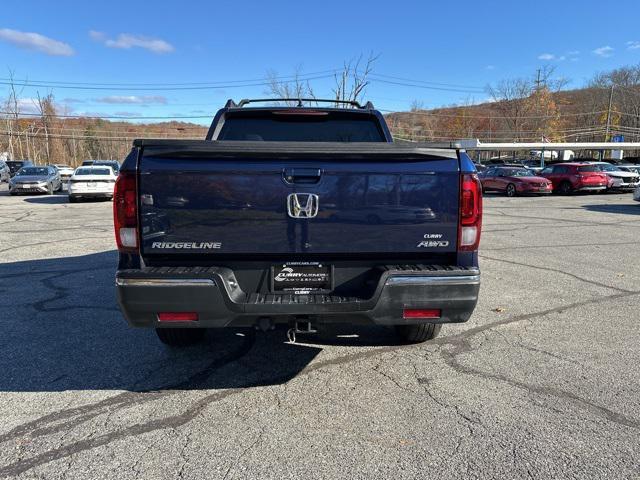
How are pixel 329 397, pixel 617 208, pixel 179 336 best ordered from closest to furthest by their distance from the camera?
1. pixel 329 397
2. pixel 179 336
3. pixel 617 208

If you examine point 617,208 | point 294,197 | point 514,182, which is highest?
point 294,197

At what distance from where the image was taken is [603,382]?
361cm

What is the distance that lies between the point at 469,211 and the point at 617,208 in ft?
57.6

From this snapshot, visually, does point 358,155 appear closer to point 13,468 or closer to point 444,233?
point 444,233

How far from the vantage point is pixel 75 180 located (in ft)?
64.5

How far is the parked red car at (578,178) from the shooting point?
23.7 metres

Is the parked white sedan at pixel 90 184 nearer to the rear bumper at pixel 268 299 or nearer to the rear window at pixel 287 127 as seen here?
the rear window at pixel 287 127

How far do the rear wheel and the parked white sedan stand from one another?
70.8 ft

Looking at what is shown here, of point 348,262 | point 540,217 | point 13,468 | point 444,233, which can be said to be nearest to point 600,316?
point 444,233

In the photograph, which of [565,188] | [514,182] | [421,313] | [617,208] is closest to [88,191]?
[421,313]

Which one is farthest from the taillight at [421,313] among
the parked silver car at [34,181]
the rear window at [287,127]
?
the parked silver car at [34,181]

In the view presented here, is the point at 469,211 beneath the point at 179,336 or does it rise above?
above

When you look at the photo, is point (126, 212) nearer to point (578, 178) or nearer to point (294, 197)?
point (294, 197)

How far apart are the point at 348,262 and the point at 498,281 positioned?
14.0 feet
